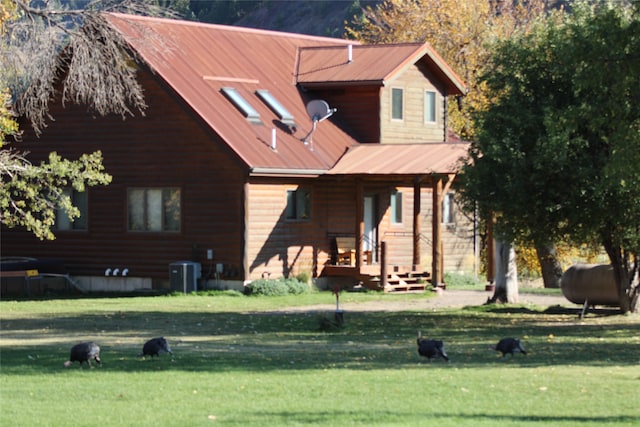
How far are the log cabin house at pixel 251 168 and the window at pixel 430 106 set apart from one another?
478 mm

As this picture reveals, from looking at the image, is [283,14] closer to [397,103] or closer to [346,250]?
[397,103]

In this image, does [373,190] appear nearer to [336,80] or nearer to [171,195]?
[336,80]

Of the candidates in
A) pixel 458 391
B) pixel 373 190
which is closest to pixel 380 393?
pixel 458 391

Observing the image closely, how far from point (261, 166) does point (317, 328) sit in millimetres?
9528

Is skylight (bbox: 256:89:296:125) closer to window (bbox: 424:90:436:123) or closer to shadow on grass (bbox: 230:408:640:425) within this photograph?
window (bbox: 424:90:436:123)

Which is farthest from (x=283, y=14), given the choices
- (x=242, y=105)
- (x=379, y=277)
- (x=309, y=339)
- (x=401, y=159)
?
(x=309, y=339)

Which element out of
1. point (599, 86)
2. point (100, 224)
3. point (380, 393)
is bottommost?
point (380, 393)

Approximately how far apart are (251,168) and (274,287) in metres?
3.47

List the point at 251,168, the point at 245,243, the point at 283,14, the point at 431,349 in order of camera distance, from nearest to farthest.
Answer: the point at 431,349 < the point at 251,168 < the point at 245,243 < the point at 283,14

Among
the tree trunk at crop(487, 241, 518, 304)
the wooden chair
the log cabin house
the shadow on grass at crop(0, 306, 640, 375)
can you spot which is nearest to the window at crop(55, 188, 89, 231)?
the log cabin house

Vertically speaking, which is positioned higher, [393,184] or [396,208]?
[393,184]

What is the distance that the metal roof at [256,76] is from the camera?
3469 cm

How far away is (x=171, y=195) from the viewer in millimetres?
35938

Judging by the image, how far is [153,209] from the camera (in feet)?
119
